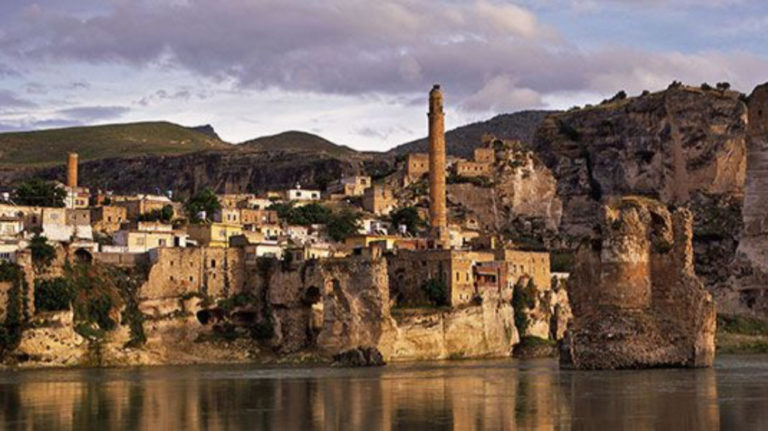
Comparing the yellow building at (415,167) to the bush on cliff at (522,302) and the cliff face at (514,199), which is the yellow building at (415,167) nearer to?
the cliff face at (514,199)

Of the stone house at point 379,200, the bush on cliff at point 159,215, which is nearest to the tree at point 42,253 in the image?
the bush on cliff at point 159,215

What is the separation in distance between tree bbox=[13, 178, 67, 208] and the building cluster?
965 millimetres

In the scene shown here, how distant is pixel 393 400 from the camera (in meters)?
50.7

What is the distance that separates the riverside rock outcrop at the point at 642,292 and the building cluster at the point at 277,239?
2504 centimetres

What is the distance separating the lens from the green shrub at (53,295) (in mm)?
77812

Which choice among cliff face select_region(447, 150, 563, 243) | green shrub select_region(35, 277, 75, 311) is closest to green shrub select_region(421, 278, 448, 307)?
green shrub select_region(35, 277, 75, 311)

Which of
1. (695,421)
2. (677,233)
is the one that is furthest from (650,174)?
(695,421)

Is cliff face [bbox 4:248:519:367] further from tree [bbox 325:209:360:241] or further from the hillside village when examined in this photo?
tree [bbox 325:209:360:241]

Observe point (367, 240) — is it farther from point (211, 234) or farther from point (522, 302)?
point (522, 302)

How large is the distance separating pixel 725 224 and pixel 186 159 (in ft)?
214

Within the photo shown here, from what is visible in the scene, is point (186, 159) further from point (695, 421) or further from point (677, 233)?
point (695, 421)

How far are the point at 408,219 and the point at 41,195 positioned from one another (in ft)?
83.8

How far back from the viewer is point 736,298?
110750 mm

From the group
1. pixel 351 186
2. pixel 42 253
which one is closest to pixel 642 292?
pixel 42 253
